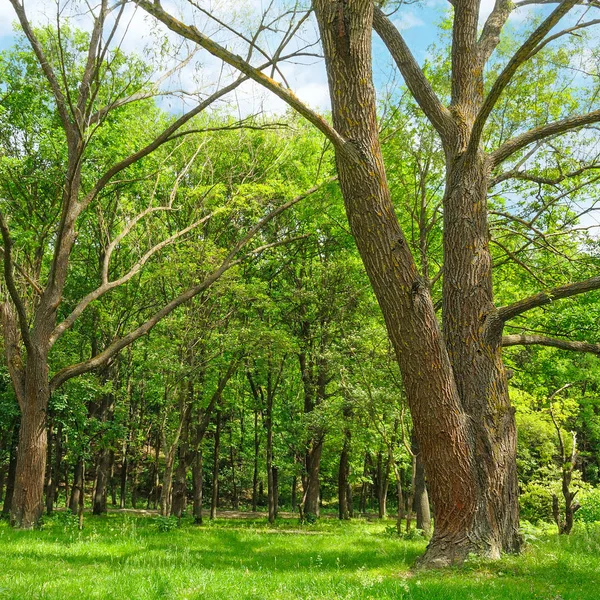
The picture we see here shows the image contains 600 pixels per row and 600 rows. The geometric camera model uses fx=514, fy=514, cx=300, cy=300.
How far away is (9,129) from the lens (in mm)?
14469

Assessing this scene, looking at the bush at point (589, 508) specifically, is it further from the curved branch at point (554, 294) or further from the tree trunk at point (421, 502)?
the curved branch at point (554, 294)

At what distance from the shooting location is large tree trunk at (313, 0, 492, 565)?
5.55 metres

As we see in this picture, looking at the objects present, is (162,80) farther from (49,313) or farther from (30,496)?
(30,496)

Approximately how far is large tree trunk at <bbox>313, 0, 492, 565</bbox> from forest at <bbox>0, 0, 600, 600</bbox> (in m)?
0.02

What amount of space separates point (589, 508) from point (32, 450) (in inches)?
694

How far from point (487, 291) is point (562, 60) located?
5.51 m

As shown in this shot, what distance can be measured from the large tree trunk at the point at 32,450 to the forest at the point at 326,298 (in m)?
0.05

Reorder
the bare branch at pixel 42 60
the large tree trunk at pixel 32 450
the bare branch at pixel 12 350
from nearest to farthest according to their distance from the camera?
the bare branch at pixel 42 60, the large tree trunk at pixel 32 450, the bare branch at pixel 12 350

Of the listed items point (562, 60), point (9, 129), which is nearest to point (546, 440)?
point (562, 60)

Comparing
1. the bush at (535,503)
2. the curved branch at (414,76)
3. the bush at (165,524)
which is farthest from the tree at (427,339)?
the bush at (535,503)

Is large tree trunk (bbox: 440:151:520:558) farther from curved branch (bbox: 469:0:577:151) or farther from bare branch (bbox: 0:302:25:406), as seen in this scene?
bare branch (bbox: 0:302:25:406)

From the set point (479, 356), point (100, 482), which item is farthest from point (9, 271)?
point (100, 482)

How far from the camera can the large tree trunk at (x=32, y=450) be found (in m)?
10.4

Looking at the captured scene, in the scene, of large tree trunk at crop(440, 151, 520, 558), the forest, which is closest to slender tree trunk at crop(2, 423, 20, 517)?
the forest
